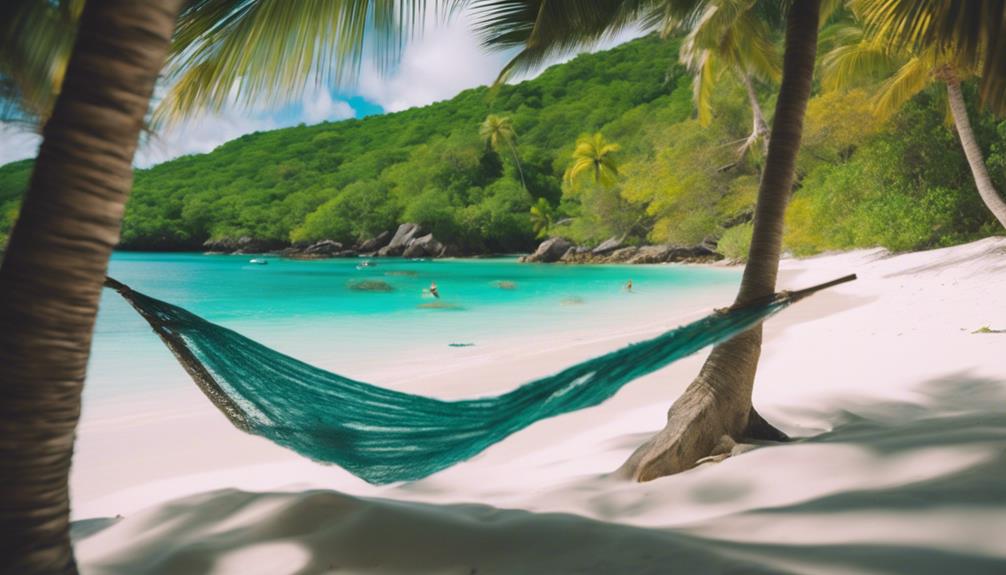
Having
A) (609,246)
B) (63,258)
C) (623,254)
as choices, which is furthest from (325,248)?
(63,258)

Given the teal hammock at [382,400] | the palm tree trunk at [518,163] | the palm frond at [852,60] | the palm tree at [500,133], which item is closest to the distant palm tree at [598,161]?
the palm tree trunk at [518,163]

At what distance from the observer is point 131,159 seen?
860 millimetres

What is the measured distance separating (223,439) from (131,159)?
2.95 metres

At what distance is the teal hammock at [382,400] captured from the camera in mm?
1583

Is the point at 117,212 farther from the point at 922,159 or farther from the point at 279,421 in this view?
the point at 922,159

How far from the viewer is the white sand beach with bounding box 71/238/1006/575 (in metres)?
1.06

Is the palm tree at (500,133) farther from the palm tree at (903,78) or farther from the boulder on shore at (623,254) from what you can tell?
the palm tree at (903,78)

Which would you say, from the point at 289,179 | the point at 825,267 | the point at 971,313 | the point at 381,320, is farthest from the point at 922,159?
Answer: the point at 289,179

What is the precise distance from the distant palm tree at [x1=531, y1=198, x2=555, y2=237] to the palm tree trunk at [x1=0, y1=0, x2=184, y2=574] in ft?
112

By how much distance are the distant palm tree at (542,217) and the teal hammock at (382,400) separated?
3341 cm

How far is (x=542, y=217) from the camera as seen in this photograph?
3581 centimetres

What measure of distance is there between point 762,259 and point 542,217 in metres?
→ 33.9

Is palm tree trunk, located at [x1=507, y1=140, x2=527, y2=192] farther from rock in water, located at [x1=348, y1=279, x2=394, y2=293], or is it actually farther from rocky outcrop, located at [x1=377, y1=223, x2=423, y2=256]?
rock in water, located at [x1=348, y1=279, x2=394, y2=293]

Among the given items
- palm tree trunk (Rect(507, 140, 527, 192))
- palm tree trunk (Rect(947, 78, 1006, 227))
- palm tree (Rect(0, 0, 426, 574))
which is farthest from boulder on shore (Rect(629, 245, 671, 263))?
palm tree (Rect(0, 0, 426, 574))
